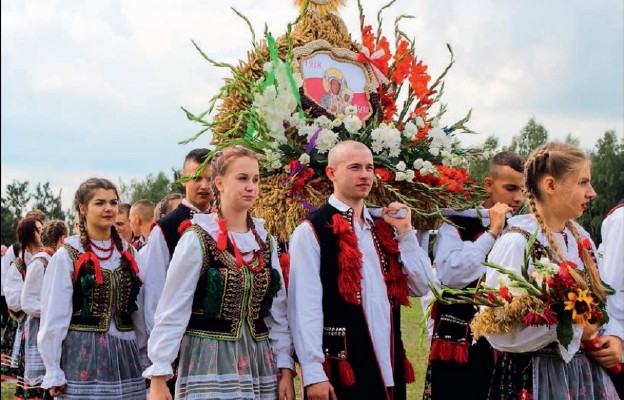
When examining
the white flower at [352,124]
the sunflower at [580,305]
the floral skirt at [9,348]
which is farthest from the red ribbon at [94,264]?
the floral skirt at [9,348]

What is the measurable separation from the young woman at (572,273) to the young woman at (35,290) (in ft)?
14.3

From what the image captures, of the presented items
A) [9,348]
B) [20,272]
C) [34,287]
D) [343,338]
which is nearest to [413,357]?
[9,348]

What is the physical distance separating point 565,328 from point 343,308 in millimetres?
1260

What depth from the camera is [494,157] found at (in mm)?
5461

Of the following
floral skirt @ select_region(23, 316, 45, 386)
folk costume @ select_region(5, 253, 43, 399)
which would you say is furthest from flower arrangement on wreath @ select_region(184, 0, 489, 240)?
folk costume @ select_region(5, 253, 43, 399)

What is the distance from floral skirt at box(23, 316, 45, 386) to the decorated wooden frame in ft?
10.4

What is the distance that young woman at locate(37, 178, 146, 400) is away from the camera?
16.6 ft

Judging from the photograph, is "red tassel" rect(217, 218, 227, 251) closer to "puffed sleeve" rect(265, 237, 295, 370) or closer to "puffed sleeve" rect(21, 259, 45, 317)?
"puffed sleeve" rect(265, 237, 295, 370)

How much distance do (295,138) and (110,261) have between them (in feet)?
5.08

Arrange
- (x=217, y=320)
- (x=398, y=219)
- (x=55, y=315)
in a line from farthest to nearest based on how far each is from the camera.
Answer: (x=55, y=315) → (x=398, y=219) → (x=217, y=320)

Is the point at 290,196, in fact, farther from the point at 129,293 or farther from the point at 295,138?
the point at 129,293

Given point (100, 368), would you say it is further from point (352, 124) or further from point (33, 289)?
point (33, 289)

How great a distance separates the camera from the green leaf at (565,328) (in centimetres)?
354

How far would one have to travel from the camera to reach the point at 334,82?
534 cm
